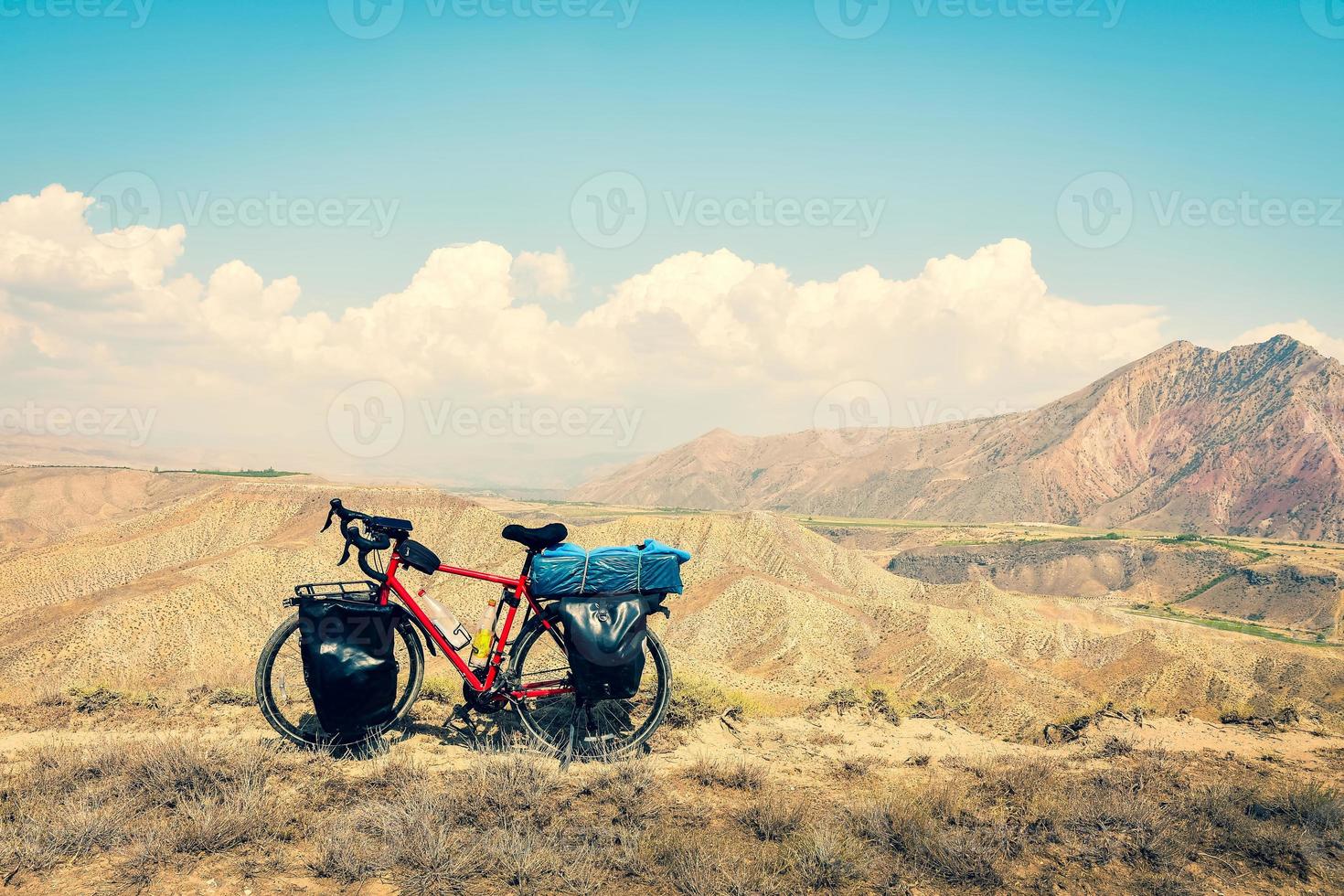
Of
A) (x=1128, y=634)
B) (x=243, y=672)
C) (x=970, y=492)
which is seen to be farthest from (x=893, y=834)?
(x=970, y=492)

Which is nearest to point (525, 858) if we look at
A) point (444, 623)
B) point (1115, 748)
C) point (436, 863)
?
point (436, 863)

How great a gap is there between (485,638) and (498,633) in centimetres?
18

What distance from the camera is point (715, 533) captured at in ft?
138

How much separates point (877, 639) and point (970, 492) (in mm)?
126322

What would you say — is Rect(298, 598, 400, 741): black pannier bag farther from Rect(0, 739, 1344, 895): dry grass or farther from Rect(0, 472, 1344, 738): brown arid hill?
Rect(0, 472, 1344, 738): brown arid hill

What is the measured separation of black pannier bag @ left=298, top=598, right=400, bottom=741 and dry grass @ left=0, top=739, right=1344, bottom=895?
36 centimetres

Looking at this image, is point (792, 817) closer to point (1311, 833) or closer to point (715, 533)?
point (1311, 833)

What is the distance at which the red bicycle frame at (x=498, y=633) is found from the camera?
6227 millimetres

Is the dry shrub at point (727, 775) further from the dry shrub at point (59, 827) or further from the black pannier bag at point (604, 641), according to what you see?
the dry shrub at point (59, 827)

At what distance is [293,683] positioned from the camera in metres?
6.61

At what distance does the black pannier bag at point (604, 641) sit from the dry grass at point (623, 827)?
0.70 meters

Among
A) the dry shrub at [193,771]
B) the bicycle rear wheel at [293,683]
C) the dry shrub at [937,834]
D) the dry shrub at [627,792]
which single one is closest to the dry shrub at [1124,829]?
the dry shrub at [937,834]

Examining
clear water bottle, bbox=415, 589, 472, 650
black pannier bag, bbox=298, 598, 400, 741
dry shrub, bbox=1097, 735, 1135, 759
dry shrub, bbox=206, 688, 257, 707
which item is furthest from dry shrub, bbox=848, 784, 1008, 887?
dry shrub, bbox=206, 688, 257, 707

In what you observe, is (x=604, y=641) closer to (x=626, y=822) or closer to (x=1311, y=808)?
(x=626, y=822)
